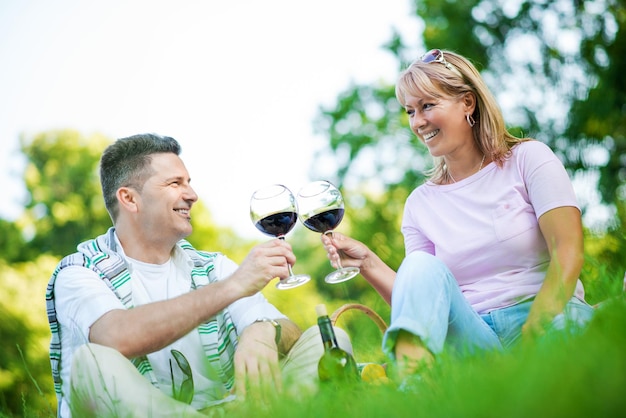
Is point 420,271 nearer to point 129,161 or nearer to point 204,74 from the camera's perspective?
point 129,161

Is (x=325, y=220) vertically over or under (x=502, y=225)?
over

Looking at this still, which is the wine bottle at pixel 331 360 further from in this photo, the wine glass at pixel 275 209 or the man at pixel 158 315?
the wine glass at pixel 275 209

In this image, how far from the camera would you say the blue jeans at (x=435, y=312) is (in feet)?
7.54

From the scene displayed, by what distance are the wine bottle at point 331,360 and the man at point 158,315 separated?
5.4 inches

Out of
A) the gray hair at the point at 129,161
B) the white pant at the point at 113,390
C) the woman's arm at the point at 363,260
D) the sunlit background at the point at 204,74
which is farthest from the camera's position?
the sunlit background at the point at 204,74

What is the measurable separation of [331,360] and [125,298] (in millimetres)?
1007

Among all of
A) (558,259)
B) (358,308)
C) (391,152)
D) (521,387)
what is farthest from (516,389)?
(391,152)

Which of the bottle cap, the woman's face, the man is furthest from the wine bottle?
the woman's face

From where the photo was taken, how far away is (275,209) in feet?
8.89

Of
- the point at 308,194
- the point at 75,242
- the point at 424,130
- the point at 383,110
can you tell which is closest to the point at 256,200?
the point at 308,194

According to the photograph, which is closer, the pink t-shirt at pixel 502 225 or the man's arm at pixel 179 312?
the man's arm at pixel 179 312

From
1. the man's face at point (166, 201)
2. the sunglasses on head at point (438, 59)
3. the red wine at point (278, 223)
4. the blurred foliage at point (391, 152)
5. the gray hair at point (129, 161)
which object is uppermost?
the sunglasses on head at point (438, 59)

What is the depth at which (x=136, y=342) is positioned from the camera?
8.02 feet

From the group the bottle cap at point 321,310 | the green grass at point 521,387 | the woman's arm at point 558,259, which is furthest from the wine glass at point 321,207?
the green grass at point 521,387
